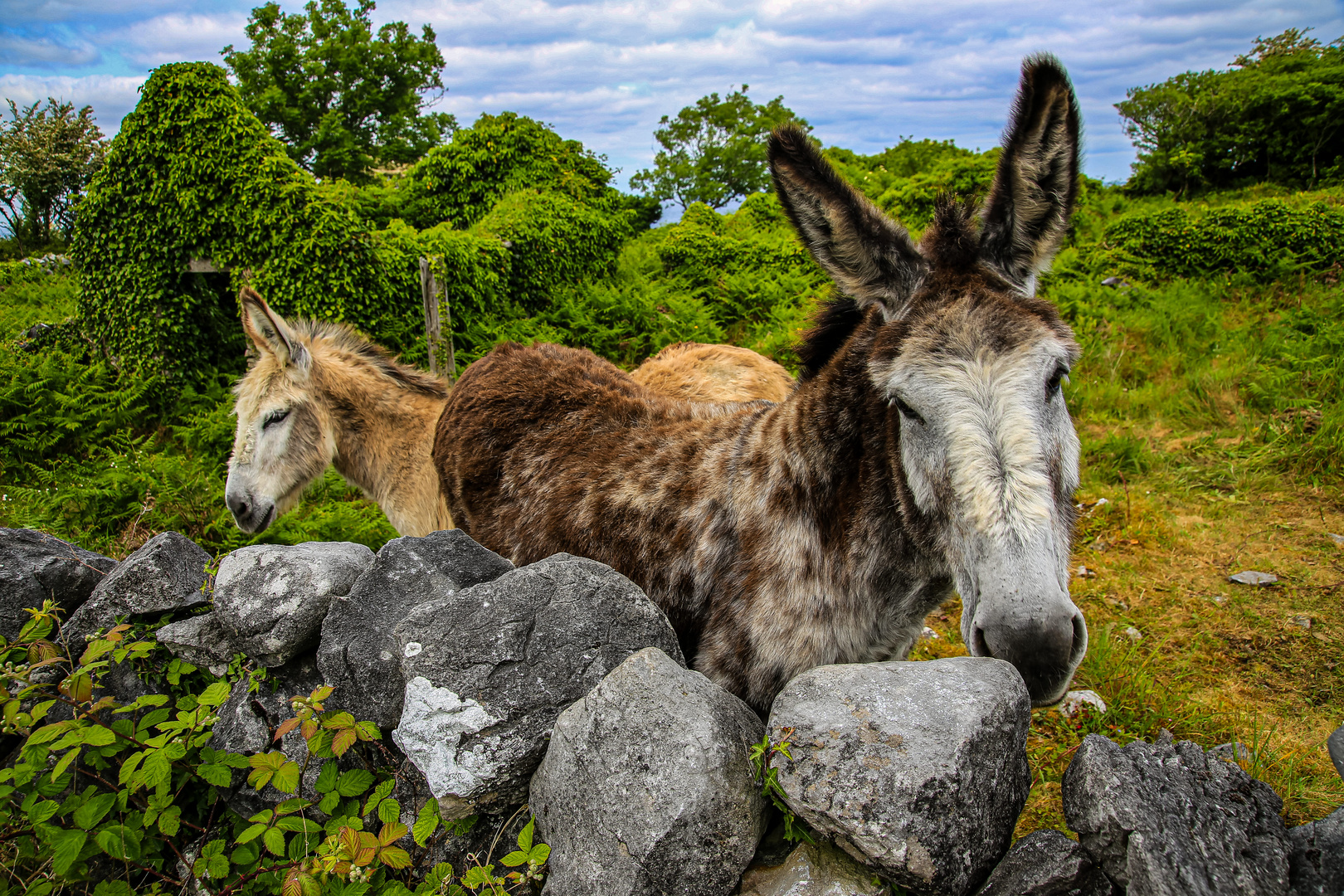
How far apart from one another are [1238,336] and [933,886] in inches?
389

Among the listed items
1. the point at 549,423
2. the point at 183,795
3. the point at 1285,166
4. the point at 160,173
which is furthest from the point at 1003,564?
the point at 1285,166

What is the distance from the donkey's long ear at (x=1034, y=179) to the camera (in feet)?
6.03

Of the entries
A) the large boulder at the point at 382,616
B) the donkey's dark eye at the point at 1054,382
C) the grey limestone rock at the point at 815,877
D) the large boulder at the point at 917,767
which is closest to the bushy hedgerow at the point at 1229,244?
the donkey's dark eye at the point at 1054,382

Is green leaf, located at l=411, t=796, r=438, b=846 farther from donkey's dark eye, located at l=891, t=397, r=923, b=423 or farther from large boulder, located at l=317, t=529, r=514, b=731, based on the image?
donkey's dark eye, located at l=891, t=397, r=923, b=423

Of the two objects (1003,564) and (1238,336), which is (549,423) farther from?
(1238,336)

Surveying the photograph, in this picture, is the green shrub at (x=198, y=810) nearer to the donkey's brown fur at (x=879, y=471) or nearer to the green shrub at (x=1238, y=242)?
the donkey's brown fur at (x=879, y=471)

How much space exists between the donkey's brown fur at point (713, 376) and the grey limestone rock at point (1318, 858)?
356cm

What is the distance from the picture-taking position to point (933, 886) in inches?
55.9

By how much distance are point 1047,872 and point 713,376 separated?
3.90 meters

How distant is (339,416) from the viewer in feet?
14.7

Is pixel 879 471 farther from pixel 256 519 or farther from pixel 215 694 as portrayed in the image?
pixel 256 519

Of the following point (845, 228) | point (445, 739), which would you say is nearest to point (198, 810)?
point (445, 739)

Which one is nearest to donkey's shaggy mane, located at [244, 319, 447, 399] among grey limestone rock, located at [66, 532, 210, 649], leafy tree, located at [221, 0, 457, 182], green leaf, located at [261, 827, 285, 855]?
grey limestone rock, located at [66, 532, 210, 649]

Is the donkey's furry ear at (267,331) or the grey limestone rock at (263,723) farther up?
the donkey's furry ear at (267,331)
